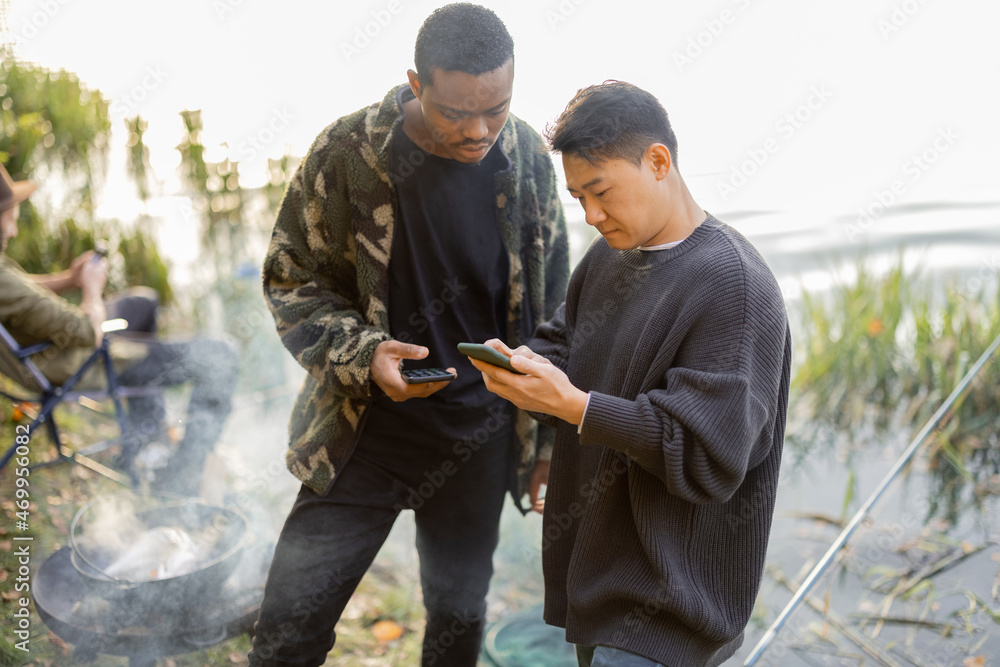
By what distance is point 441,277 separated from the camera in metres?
2.11

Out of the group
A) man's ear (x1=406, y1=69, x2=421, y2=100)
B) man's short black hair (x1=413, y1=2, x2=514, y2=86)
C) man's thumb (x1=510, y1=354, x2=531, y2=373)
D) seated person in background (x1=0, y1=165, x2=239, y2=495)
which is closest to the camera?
man's thumb (x1=510, y1=354, x2=531, y2=373)

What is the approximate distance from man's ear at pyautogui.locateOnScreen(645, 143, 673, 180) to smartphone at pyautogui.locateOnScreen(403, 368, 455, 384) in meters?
0.71

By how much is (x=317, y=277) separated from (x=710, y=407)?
1228mm

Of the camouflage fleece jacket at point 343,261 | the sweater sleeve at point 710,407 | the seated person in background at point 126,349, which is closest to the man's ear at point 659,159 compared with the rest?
the sweater sleeve at point 710,407

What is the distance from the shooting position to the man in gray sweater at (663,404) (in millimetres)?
1432

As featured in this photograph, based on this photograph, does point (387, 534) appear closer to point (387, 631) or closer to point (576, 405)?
point (576, 405)

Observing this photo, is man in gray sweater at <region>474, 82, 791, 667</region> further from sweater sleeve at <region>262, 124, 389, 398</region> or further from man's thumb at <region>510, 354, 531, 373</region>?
sweater sleeve at <region>262, 124, 389, 398</region>

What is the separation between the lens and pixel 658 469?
1.47m

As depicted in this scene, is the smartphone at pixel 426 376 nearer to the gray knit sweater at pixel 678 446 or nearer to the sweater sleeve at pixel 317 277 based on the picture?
the sweater sleeve at pixel 317 277

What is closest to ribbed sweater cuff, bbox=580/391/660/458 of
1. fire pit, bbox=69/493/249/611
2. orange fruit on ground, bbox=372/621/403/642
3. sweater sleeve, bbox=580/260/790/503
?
sweater sleeve, bbox=580/260/790/503

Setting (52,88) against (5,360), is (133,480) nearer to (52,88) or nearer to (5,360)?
(5,360)

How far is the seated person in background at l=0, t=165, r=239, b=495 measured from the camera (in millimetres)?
3617

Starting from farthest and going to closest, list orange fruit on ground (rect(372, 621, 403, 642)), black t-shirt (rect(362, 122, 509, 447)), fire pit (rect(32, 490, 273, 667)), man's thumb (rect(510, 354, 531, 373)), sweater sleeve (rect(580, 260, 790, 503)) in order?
orange fruit on ground (rect(372, 621, 403, 642)) < fire pit (rect(32, 490, 273, 667)) < black t-shirt (rect(362, 122, 509, 447)) < man's thumb (rect(510, 354, 531, 373)) < sweater sleeve (rect(580, 260, 790, 503))

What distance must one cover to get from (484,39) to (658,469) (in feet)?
3.66
